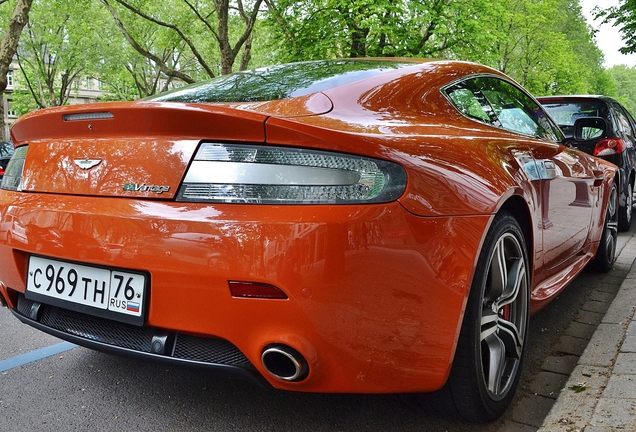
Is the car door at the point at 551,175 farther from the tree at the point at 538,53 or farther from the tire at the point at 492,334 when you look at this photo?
the tree at the point at 538,53

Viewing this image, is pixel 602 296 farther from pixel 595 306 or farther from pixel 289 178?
pixel 289 178

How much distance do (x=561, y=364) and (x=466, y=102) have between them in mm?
1327

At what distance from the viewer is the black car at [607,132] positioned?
6.36 metres

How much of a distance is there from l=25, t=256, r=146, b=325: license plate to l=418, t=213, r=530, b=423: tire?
1.04 meters

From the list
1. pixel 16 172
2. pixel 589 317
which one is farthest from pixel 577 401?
pixel 16 172

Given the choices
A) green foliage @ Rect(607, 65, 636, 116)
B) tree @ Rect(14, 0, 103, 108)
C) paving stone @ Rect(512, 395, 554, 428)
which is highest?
green foliage @ Rect(607, 65, 636, 116)

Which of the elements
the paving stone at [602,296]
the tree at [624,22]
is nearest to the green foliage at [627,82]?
the tree at [624,22]

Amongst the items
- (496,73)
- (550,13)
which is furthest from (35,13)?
(496,73)

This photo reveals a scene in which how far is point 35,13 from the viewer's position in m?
28.1

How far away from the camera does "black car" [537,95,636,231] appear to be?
6363mm

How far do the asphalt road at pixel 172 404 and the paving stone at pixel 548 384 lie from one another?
0.01 meters

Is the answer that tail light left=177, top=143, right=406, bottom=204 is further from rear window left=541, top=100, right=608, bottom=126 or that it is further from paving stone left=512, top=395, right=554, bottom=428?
rear window left=541, top=100, right=608, bottom=126

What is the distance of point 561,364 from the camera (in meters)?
2.80

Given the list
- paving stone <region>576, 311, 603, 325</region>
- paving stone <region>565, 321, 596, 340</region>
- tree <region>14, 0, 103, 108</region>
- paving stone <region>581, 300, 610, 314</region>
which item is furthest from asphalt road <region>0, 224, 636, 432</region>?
tree <region>14, 0, 103, 108</region>
